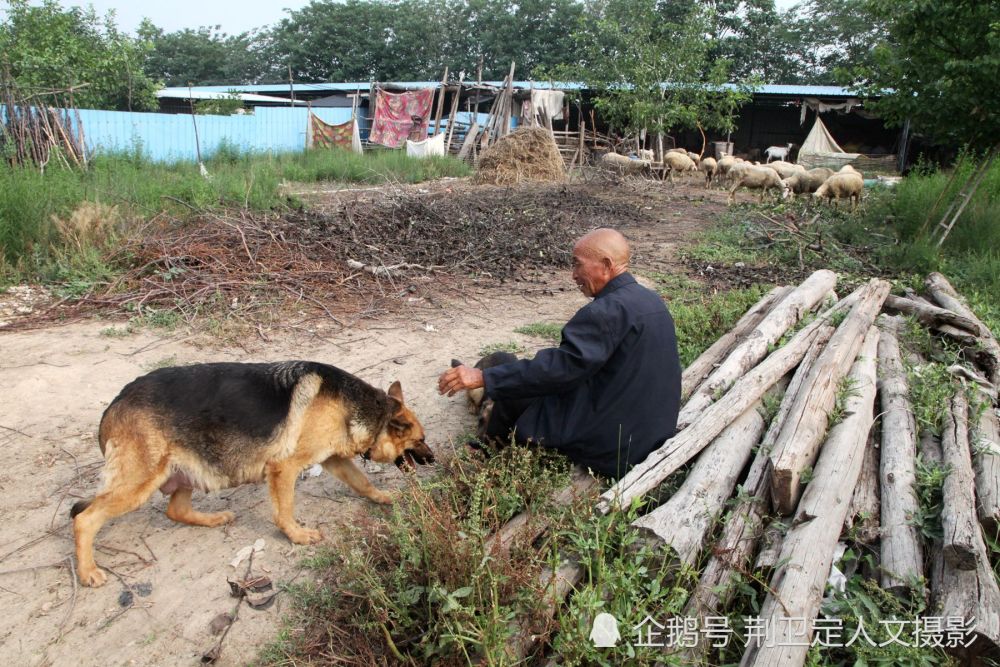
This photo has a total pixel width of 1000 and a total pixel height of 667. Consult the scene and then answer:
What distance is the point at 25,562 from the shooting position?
11.0ft

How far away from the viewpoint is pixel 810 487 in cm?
320

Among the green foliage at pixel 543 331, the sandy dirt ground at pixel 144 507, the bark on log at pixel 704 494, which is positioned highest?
the bark on log at pixel 704 494

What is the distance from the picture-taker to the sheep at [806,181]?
1738 cm

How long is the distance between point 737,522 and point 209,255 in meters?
6.46

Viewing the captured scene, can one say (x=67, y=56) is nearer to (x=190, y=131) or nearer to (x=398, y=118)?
(x=190, y=131)

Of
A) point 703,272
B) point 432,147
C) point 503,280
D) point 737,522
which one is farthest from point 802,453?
point 432,147

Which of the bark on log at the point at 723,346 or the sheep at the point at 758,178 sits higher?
the sheep at the point at 758,178

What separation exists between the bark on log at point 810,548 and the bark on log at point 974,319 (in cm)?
221

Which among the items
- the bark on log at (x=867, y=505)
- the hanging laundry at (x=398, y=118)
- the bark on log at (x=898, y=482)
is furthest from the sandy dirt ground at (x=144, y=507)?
the hanging laundry at (x=398, y=118)

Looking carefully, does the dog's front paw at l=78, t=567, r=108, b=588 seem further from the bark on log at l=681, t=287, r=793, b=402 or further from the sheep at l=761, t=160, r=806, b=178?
the sheep at l=761, t=160, r=806, b=178

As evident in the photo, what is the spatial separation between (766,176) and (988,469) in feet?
50.6

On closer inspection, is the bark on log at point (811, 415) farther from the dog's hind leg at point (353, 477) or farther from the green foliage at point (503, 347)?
the green foliage at point (503, 347)

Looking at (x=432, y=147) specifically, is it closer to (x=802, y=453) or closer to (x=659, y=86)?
(x=659, y=86)

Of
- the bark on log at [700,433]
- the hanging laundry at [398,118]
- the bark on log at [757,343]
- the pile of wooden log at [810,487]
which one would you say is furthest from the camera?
the hanging laundry at [398,118]
